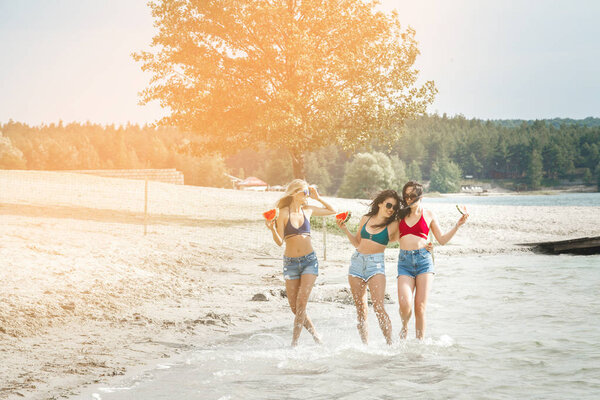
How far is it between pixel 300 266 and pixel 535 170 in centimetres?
14566

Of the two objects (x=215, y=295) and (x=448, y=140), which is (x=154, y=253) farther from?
(x=448, y=140)

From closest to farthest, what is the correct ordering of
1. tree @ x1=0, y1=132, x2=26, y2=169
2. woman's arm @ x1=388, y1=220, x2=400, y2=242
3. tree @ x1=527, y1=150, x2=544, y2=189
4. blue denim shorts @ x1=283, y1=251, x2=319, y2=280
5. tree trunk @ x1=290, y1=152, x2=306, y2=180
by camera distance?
1. woman's arm @ x1=388, y1=220, x2=400, y2=242
2. blue denim shorts @ x1=283, y1=251, x2=319, y2=280
3. tree trunk @ x1=290, y1=152, x2=306, y2=180
4. tree @ x1=0, y1=132, x2=26, y2=169
5. tree @ x1=527, y1=150, x2=544, y2=189

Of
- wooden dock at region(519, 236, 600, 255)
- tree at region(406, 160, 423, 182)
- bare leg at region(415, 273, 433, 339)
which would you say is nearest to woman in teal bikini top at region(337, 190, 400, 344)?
bare leg at region(415, 273, 433, 339)

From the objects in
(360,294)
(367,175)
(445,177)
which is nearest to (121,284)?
(360,294)

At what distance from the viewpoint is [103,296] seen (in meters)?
11.2

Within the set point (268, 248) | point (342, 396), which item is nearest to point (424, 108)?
point (268, 248)

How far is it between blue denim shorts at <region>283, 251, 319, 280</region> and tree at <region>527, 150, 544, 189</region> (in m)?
145

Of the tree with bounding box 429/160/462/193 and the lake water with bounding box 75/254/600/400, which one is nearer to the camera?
the lake water with bounding box 75/254/600/400

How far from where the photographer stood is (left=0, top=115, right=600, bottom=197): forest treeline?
132 meters

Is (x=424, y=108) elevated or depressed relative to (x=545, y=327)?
elevated

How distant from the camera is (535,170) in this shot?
143250mm

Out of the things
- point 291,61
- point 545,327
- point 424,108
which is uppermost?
point 291,61

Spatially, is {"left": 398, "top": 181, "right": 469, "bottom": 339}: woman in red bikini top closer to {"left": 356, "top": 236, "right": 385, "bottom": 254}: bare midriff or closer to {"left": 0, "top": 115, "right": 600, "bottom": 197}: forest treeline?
{"left": 356, "top": 236, "right": 385, "bottom": 254}: bare midriff

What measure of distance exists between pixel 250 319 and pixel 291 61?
59.7ft
